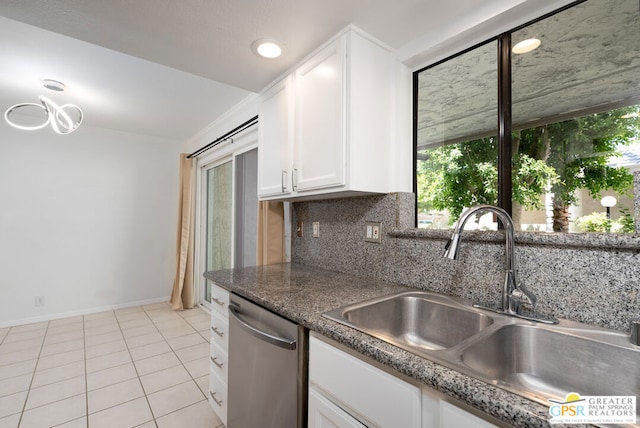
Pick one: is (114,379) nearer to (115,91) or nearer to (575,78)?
(115,91)

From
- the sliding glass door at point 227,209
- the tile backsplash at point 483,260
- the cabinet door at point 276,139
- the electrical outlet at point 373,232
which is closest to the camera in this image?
the tile backsplash at point 483,260

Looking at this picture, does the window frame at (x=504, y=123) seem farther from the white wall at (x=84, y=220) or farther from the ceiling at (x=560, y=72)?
the white wall at (x=84, y=220)

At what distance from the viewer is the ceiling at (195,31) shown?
47.9 inches

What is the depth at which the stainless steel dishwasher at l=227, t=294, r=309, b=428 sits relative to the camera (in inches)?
39.5

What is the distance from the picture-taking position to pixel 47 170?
3.29m

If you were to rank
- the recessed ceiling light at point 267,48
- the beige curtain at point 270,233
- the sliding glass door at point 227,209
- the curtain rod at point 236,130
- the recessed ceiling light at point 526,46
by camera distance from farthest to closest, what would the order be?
the sliding glass door at point 227,209 → the curtain rod at point 236,130 → the beige curtain at point 270,233 → the recessed ceiling light at point 267,48 → the recessed ceiling light at point 526,46

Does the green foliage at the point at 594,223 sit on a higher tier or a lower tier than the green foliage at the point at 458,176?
lower

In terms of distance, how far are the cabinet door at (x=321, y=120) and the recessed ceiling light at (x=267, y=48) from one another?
158 millimetres

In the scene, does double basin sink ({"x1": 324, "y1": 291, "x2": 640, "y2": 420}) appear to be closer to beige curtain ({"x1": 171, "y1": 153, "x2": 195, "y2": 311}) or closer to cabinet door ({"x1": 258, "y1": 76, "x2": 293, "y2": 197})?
cabinet door ({"x1": 258, "y1": 76, "x2": 293, "y2": 197})

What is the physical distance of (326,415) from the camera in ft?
2.91

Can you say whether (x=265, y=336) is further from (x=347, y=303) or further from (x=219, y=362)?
(x=219, y=362)

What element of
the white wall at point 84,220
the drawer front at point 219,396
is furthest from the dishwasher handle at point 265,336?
the white wall at point 84,220

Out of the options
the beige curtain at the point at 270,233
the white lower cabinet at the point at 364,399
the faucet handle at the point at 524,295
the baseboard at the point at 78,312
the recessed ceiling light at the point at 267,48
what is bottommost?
the baseboard at the point at 78,312

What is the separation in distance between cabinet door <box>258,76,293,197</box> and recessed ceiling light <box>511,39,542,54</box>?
1.15 m
